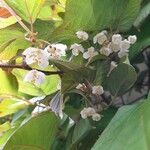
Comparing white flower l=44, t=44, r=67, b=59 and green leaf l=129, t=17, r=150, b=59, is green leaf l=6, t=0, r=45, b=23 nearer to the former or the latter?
white flower l=44, t=44, r=67, b=59

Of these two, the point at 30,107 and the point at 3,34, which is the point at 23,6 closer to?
the point at 3,34

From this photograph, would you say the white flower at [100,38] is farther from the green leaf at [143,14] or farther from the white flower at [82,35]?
the green leaf at [143,14]

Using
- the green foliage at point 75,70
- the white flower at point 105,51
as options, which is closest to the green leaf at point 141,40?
the green foliage at point 75,70

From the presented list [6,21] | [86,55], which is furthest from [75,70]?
[6,21]

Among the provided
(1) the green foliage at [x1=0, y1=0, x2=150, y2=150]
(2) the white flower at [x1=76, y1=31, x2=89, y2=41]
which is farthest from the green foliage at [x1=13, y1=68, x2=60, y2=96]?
(2) the white flower at [x1=76, y1=31, x2=89, y2=41]

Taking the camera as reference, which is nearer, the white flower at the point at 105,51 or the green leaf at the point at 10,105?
the white flower at the point at 105,51

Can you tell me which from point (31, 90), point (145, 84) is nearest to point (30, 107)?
point (31, 90)
